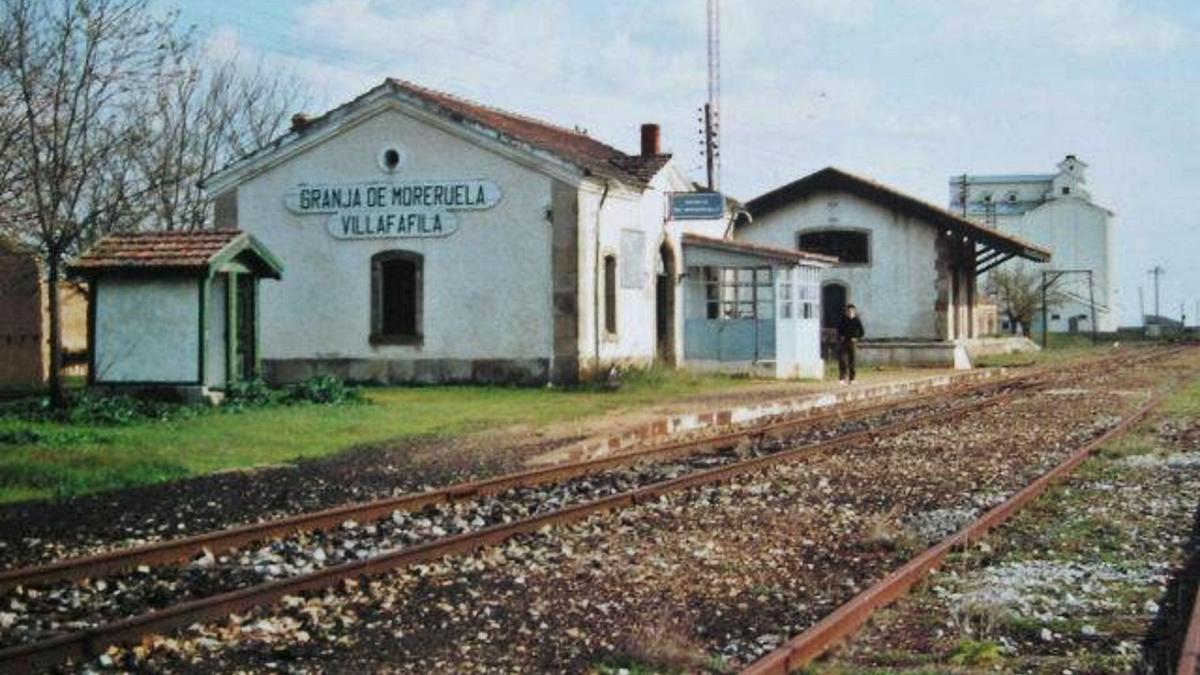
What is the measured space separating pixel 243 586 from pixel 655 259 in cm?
2272

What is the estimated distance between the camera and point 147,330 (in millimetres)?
19750

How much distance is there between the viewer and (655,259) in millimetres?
30172

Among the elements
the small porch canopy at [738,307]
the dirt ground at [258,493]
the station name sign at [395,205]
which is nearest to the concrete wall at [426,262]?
the station name sign at [395,205]

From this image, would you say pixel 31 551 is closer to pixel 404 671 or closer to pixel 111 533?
pixel 111 533

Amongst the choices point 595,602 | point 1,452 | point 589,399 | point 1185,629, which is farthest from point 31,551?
point 589,399

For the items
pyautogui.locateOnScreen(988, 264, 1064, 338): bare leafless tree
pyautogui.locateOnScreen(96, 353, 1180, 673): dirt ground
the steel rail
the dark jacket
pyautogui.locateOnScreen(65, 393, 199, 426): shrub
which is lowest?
pyautogui.locateOnScreen(96, 353, 1180, 673): dirt ground

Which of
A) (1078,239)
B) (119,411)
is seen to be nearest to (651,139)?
(119,411)

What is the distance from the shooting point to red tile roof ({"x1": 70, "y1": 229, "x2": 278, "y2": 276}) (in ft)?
64.1

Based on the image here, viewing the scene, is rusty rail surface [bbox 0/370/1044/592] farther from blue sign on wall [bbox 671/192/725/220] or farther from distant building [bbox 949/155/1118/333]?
distant building [bbox 949/155/1118/333]

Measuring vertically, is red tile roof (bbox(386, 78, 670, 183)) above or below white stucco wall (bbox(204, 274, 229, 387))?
above

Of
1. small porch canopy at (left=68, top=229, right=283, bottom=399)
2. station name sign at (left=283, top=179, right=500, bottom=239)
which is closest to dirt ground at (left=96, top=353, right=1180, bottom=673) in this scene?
small porch canopy at (left=68, top=229, right=283, bottom=399)

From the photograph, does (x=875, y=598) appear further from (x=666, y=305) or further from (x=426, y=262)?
(x=666, y=305)

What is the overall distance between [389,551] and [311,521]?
107 cm

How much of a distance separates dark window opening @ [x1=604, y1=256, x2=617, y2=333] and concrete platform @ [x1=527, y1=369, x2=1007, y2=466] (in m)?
4.12
